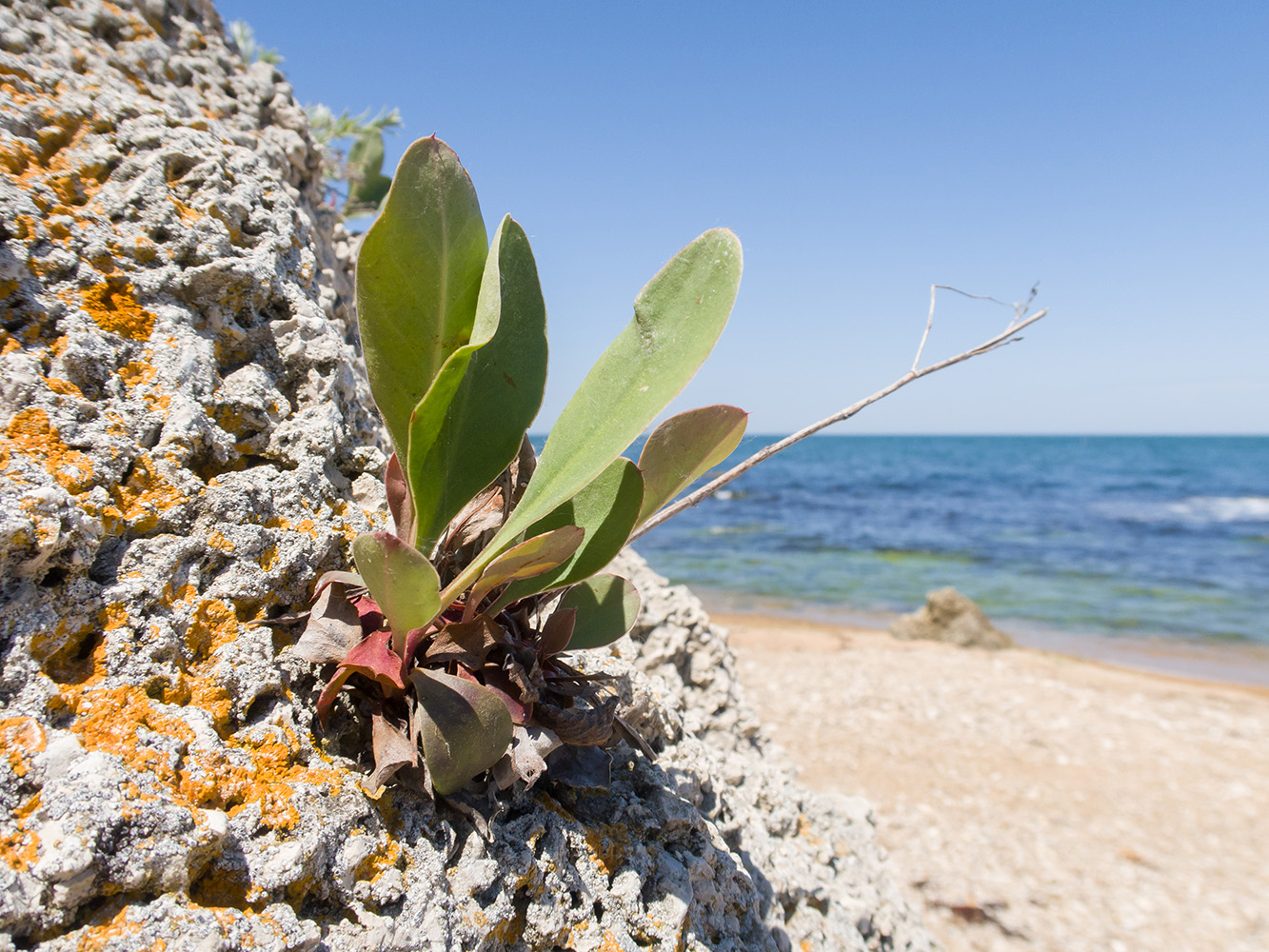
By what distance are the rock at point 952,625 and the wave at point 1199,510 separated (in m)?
17.8

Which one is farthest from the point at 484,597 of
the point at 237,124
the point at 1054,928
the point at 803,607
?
the point at 803,607

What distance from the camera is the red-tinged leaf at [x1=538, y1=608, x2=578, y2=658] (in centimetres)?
111

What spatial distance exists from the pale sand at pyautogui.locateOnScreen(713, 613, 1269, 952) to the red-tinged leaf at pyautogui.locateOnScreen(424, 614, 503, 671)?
2.98m

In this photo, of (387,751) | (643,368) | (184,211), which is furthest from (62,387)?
(643,368)

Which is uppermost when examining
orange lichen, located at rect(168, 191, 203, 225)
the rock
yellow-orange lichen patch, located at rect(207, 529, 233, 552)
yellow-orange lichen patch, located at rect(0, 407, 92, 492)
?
orange lichen, located at rect(168, 191, 203, 225)

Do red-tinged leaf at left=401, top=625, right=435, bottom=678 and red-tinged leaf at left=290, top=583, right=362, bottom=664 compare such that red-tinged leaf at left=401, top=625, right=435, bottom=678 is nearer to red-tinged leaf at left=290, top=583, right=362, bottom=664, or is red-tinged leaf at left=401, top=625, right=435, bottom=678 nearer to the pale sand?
red-tinged leaf at left=290, top=583, right=362, bottom=664

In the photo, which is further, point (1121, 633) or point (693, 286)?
point (1121, 633)

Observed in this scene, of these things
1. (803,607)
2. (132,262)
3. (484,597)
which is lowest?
(803,607)

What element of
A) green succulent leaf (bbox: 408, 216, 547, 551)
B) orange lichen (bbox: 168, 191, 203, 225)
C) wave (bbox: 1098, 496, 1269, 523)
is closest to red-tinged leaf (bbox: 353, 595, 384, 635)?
green succulent leaf (bbox: 408, 216, 547, 551)

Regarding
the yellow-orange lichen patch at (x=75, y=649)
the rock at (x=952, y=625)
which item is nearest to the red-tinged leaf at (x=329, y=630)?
the yellow-orange lichen patch at (x=75, y=649)

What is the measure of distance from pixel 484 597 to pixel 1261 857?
16.7 ft

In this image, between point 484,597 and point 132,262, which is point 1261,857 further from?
point 132,262

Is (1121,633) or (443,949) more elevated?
(443,949)

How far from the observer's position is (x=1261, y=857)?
4152 mm
